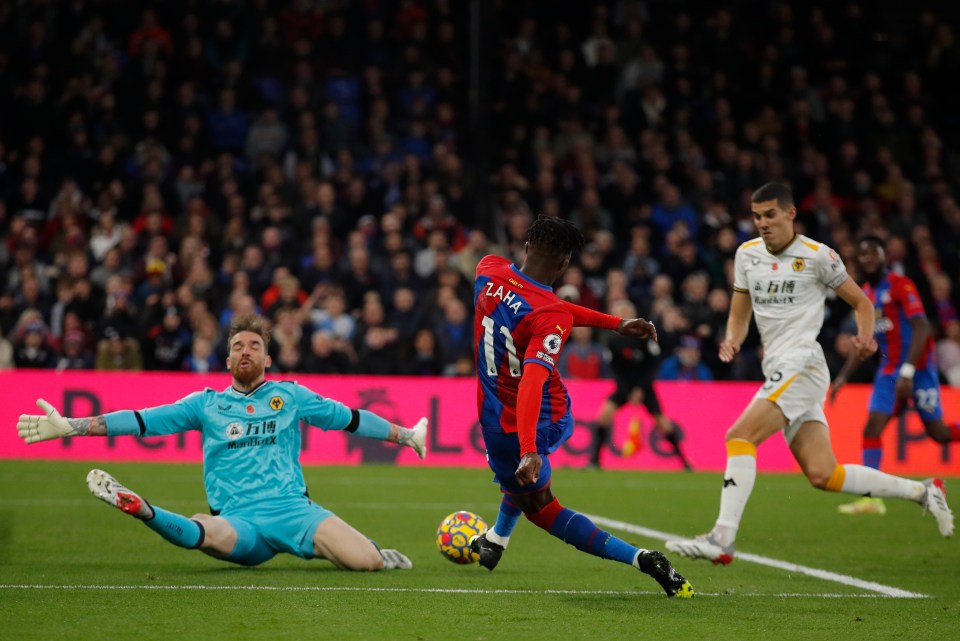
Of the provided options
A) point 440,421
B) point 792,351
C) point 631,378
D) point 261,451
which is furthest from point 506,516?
point 440,421

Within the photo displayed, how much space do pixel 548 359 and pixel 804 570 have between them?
2792 millimetres

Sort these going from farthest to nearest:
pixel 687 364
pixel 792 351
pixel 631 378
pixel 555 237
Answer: pixel 687 364 → pixel 631 378 → pixel 792 351 → pixel 555 237

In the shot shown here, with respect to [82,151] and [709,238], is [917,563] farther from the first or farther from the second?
[82,151]

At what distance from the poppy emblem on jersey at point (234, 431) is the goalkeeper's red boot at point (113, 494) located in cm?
81

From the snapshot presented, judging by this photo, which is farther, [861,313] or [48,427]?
[861,313]

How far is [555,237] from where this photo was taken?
6.93m

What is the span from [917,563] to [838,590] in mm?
1556

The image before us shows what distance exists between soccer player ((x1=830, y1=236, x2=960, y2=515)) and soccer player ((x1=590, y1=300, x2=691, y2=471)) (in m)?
4.67

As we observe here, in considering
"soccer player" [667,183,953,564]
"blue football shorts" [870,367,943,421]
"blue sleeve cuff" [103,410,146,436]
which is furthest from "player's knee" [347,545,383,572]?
"blue football shorts" [870,367,943,421]

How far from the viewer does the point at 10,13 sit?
21719 millimetres

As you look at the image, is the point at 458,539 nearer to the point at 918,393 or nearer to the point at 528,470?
the point at 528,470

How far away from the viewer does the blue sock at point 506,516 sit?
7789 millimetres

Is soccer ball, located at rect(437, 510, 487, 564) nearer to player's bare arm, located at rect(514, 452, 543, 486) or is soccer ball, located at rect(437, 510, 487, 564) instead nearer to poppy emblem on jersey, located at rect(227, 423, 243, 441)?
poppy emblem on jersey, located at rect(227, 423, 243, 441)

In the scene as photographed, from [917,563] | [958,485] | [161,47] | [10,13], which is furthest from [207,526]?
[10,13]
